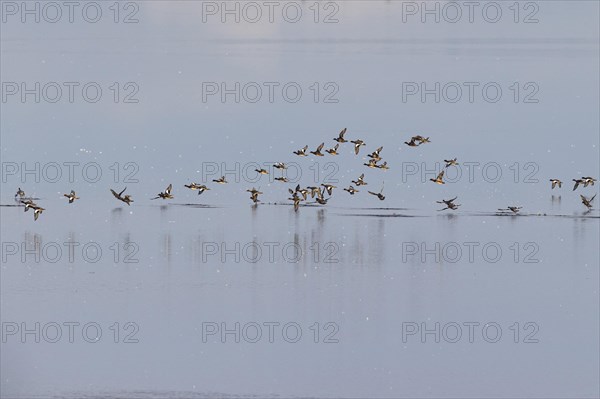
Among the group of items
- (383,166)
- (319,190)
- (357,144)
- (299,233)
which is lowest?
(299,233)

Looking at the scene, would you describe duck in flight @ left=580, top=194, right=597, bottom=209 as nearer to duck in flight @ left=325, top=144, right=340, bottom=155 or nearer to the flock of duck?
the flock of duck

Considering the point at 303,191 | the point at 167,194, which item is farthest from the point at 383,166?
the point at 167,194

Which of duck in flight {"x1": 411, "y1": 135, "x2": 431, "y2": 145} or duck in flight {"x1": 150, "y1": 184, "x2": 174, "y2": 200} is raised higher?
duck in flight {"x1": 411, "y1": 135, "x2": 431, "y2": 145}

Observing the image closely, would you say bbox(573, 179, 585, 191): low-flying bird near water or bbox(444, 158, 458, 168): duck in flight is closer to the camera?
bbox(573, 179, 585, 191): low-flying bird near water

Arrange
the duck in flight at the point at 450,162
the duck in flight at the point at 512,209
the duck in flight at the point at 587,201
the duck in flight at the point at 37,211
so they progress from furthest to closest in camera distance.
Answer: the duck in flight at the point at 450,162
the duck in flight at the point at 587,201
the duck in flight at the point at 512,209
the duck in flight at the point at 37,211

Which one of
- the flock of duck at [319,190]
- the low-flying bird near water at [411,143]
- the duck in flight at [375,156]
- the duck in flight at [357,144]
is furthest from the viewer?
the low-flying bird near water at [411,143]

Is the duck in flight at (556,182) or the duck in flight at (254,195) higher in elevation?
the duck in flight at (556,182)

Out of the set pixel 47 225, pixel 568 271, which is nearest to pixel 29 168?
pixel 47 225

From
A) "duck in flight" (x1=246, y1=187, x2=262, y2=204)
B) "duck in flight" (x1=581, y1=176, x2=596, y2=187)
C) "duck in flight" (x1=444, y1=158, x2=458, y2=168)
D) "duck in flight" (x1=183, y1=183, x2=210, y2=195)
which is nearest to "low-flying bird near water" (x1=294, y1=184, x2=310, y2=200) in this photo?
"duck in flight" (x1=246, y1=187, x2=262, y2=204)

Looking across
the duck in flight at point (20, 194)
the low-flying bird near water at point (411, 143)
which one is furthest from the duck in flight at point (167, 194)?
the low-flying bird near water at point (411, 143)

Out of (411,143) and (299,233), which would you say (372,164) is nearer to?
(411,143)

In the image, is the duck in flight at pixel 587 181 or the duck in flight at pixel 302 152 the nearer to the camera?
the duck in flight at pixel 587 181

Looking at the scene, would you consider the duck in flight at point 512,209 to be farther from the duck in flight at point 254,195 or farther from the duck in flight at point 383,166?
the duck in flight at point 254,195
